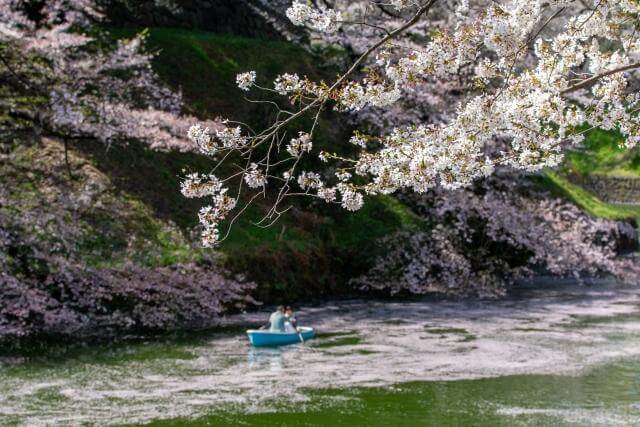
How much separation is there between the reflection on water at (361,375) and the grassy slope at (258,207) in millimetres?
2377

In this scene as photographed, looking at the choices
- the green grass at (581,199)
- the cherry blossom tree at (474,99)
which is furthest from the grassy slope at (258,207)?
the green grass at (581,199)

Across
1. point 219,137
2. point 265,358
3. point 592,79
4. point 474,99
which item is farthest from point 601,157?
point 219,137

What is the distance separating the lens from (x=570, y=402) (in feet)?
44.2

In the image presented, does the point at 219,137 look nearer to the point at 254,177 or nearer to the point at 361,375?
the point at 254,177

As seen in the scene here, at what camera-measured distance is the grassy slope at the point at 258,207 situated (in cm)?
2284

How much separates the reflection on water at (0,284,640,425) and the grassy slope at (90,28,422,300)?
2.38m

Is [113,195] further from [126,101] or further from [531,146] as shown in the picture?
[531,146]

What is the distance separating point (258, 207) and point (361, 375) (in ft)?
36.2

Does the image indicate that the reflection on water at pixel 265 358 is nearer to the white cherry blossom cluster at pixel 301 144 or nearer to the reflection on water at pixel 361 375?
the reflection on water at pixel 361 375

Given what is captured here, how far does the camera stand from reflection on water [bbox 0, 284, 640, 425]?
12.8 m

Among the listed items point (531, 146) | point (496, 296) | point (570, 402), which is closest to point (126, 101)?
point (496, 296)

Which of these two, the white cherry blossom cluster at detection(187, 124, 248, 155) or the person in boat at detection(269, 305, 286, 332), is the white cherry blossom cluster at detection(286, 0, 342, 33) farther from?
the person in boat at detection(269, 305, 286, 332)

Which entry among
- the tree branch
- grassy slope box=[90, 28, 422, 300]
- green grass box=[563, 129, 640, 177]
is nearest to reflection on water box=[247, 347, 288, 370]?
grassy slope box=[90, 28, 422, 300]

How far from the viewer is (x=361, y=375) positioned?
1518 cm
